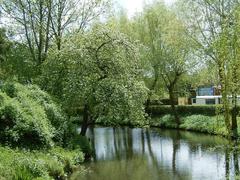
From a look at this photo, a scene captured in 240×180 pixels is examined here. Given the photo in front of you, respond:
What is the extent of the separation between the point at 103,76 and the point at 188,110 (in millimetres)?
20133

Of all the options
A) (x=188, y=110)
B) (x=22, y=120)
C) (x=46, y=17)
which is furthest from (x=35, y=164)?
(x=188, y=110)

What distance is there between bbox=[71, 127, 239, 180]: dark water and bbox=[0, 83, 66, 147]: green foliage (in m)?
2.46

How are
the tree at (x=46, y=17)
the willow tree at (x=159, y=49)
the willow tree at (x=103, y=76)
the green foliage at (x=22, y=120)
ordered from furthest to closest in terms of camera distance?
1. the willow tree at (x=159, y=49)
2. the tree at (x=46, y=17)
3. the willow tree at (x=103, y=76)
4. the green foliage at (x=22, y=120)

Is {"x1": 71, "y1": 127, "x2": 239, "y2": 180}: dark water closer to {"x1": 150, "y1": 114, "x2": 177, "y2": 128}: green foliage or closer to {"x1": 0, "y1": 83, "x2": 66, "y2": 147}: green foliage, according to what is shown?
{"x1": 0, "y1": 83, "x2": 66, "y2": 147}: green foliage

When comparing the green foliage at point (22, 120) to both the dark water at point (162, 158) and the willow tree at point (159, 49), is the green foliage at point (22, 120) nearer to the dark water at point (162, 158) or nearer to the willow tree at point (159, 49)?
the dark water at point (162, 158)

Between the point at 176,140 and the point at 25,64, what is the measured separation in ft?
42.7

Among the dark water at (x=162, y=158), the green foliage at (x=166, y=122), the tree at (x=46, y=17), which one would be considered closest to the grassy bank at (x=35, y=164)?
the dark water at (x=162, y=158)

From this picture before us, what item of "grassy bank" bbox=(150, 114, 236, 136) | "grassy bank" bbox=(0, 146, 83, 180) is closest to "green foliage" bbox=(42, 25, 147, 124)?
"grassy bank" bbox=(0, 146, 83, 180)

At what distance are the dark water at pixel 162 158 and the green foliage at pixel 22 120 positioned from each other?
97.0 inches

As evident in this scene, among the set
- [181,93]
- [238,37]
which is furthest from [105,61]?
[181,93]

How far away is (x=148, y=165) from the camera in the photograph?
2239 cm

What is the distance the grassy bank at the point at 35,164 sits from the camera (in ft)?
47.8

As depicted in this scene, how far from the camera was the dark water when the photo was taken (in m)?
18.9

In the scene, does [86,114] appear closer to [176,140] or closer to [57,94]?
A: [57,94]
